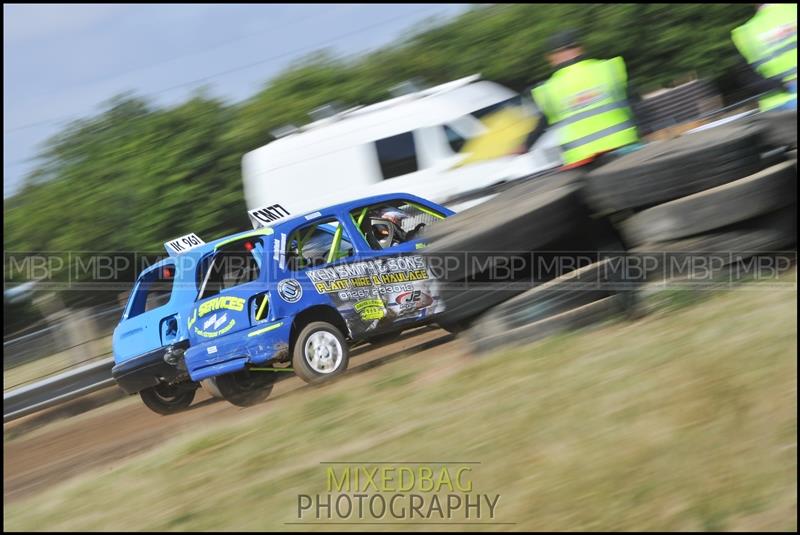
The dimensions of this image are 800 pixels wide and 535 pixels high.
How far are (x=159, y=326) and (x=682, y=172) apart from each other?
4893mm

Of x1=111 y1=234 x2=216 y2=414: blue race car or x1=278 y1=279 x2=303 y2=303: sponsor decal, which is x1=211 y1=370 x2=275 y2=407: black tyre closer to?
x1=111 y1=234 x2=216 y2=414: blue race car

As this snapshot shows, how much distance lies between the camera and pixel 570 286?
7.02 metres

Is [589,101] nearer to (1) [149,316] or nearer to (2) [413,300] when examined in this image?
(2) [413,300]

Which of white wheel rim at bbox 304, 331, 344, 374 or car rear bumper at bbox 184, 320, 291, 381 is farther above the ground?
car rear bumper at bbox 184, 320, 291, 381

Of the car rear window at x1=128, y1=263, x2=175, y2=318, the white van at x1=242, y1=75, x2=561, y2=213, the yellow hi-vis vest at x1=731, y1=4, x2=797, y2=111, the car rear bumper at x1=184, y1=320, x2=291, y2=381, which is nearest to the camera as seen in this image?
the yellow hi-vis vest at x1=731, y1=4, x2=797, y2=111

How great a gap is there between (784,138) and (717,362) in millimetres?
2289

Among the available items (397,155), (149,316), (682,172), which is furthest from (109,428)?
(397,155)

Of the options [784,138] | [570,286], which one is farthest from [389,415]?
[784,138]

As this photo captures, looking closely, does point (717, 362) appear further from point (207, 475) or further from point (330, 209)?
point (330, 209)

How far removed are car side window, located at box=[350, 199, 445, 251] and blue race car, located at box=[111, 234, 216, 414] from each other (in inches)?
69.5

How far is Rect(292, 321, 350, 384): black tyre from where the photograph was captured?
9055 mm

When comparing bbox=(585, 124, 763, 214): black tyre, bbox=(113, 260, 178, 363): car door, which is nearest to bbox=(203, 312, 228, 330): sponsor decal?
bbox=(113, 260, 178, 363): car door

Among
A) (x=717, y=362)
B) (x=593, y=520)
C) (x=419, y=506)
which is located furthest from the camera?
(x=717, y=362)

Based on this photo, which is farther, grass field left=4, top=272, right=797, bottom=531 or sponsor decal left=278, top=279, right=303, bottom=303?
sponsor decal left=278, top=279, right=303, bottom=303
